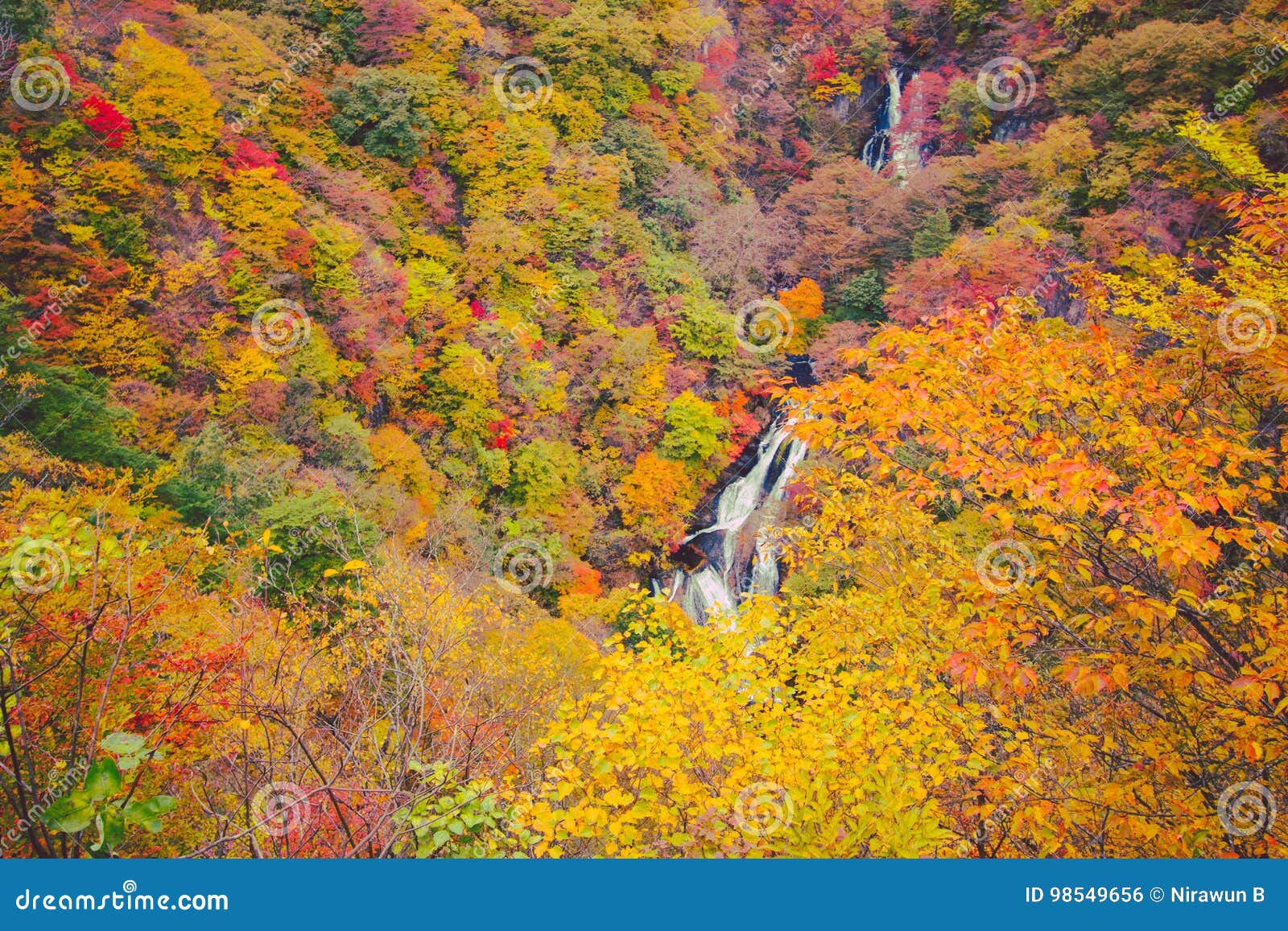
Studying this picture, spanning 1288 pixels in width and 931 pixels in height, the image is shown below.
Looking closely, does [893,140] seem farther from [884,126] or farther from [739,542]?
[739,542]

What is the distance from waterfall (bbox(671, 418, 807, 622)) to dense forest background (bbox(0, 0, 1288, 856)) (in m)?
0.92

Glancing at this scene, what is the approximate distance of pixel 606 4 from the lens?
86.1ft

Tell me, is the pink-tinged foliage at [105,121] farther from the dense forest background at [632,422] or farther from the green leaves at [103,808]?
the green leaves at [103,808]

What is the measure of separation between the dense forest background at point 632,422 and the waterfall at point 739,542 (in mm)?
923

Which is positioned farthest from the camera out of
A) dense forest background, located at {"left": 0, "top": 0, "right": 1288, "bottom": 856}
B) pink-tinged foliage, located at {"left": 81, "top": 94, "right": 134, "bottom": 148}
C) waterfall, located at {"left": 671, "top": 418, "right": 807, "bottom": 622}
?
waterfall, located at {"left": 671, "top": 418, "right": 807, "bottom": 622}

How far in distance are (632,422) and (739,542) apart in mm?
4891

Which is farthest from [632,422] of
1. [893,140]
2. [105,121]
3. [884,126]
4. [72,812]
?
[884,126]

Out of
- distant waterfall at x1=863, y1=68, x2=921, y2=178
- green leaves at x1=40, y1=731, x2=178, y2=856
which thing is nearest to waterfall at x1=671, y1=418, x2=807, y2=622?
distant waterfall at x1=863, y1=68, x2=921, y2=178

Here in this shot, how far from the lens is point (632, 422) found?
2044cm

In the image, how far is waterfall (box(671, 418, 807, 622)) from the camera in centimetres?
1961

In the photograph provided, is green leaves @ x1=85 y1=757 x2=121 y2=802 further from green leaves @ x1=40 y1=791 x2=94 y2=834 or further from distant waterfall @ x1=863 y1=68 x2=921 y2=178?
distant waterfall @ x1=863 y1=68 x2=921 y2=178

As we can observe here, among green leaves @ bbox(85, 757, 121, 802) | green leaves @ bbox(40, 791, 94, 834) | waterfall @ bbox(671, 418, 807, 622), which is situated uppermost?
green leaves @ bbox(85, 757, 121, 802)

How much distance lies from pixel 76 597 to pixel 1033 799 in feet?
24.3

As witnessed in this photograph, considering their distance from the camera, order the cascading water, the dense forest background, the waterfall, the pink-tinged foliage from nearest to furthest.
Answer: the dense forest background → the pink-tinged foliage → the waterfall → the cascading water
